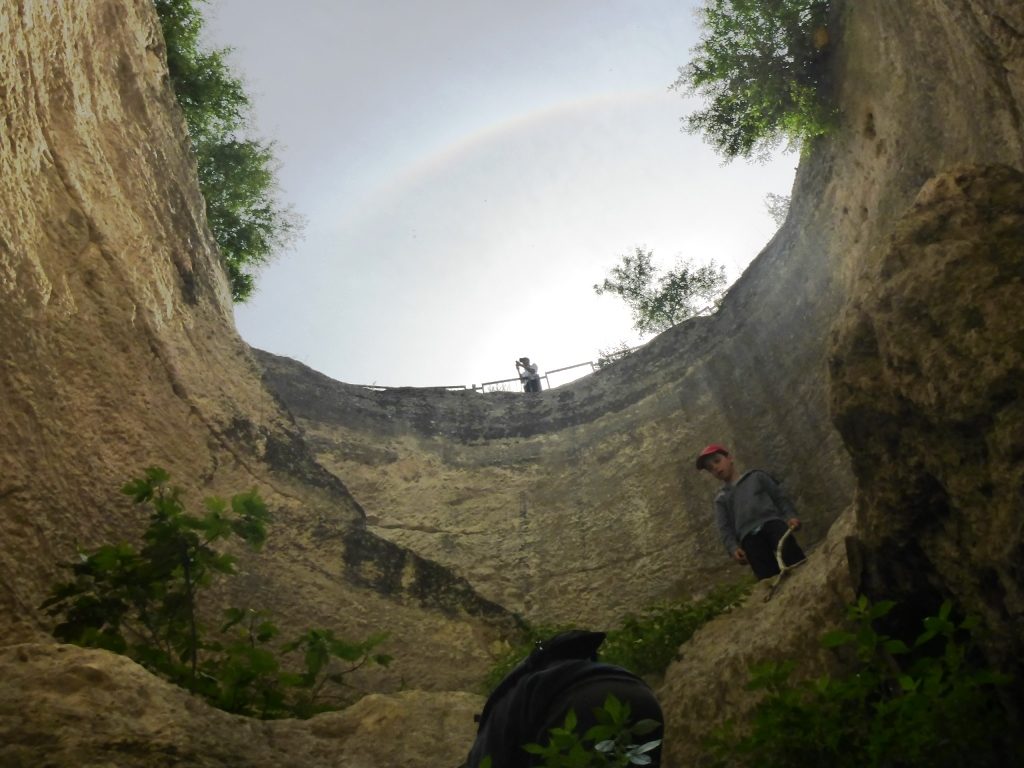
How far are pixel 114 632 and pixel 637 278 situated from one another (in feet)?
55.1

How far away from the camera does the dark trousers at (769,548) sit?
711 centimetres

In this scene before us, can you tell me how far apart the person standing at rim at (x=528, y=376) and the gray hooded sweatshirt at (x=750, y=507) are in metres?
9.78

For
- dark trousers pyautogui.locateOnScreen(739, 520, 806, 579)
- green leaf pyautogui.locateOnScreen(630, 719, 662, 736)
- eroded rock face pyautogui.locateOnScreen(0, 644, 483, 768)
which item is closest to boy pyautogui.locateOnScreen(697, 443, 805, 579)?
dark trousers pyautogui.locateOnScreen(739, 520, 806, 579)

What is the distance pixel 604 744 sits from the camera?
2.80 metres

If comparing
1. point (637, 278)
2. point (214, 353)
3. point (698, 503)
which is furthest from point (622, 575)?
point (637, 278)

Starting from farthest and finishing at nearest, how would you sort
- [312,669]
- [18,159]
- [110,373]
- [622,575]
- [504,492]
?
[504,492] < [622,575] < [110,373] < [18,159] < [312,669]

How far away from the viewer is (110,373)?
21.6 feet

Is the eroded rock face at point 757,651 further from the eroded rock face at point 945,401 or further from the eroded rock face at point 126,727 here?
the eroded rock face at point 126,727

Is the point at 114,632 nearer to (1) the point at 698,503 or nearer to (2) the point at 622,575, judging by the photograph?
(2) the point at 622,575

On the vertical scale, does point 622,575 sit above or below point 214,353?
below

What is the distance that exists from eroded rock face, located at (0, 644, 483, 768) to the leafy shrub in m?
2.19

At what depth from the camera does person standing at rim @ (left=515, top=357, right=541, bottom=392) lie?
689 inches

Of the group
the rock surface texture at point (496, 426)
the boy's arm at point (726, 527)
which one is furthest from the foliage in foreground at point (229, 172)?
the boy's arm at point (726, 527)

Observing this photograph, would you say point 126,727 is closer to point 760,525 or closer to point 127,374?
point 127,374
